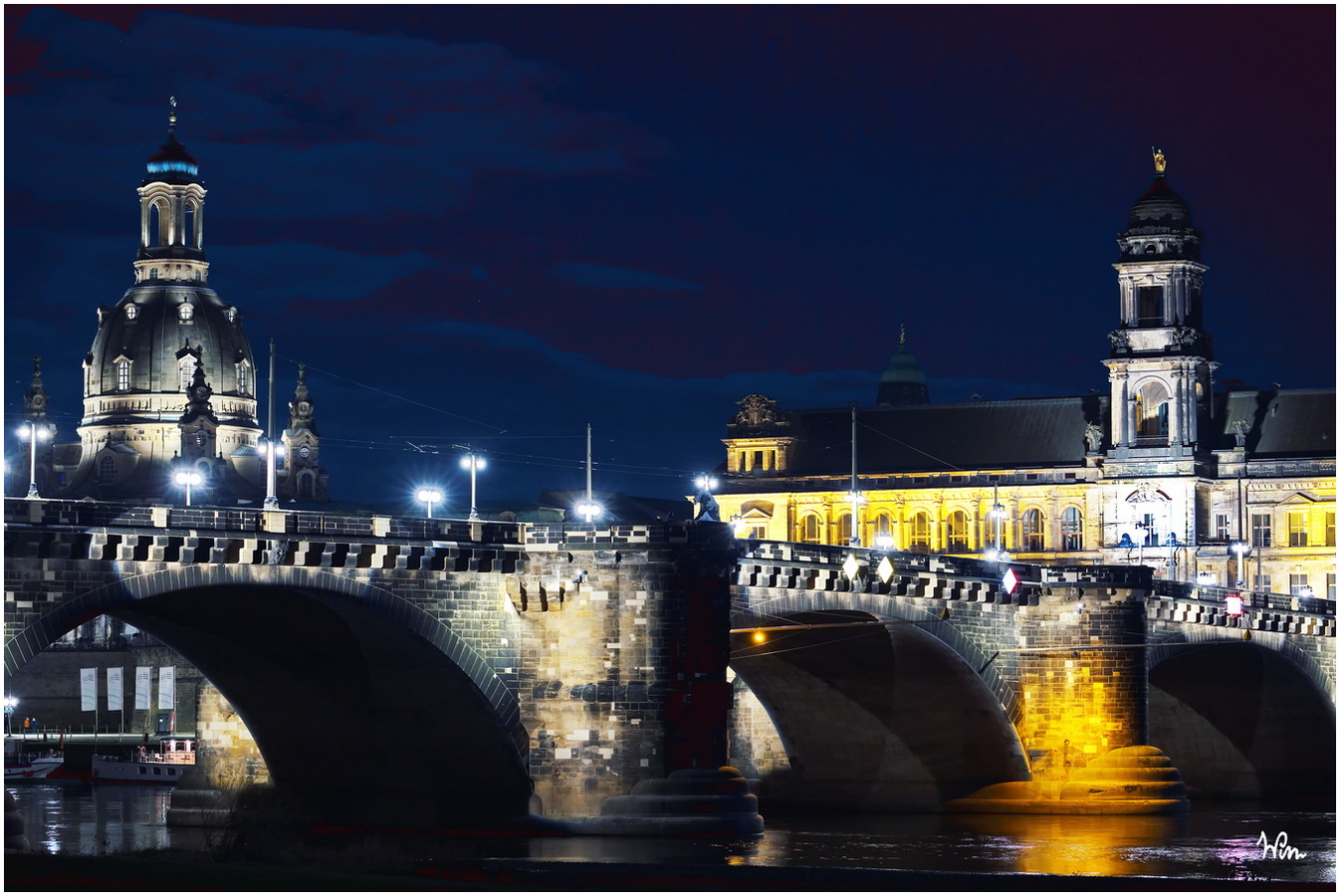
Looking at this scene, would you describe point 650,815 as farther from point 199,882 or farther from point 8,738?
point 8,738

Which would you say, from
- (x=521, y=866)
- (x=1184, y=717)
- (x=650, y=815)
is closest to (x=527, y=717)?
(x=650, y=815)

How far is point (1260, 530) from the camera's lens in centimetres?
16850

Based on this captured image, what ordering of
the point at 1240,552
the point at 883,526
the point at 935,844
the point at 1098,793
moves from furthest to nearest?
1. the point at 883,526
2. the point at 1240,552
3. the point at 1098,793
4. the point at 935,844

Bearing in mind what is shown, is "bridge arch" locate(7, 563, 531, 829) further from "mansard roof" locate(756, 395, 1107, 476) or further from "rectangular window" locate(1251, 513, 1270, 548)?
"mansard roof" locate(756, 395, 1107, 476)

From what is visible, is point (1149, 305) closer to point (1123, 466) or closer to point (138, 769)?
point (1123, 466)

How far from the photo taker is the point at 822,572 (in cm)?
7919

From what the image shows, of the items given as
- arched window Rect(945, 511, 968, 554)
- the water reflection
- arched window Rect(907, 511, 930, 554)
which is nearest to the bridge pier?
the water reflection

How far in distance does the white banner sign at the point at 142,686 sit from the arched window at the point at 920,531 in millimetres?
56913

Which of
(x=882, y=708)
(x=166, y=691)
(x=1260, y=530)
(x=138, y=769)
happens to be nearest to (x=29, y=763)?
(x=138, y=769)

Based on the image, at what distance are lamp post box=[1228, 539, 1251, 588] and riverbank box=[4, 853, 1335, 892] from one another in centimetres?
8980

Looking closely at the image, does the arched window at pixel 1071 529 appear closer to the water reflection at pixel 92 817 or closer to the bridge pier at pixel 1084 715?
the water reflection at pixel 92 817

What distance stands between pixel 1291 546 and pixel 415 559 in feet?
371

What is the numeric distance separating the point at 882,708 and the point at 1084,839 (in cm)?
1479

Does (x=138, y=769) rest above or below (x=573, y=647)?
below
